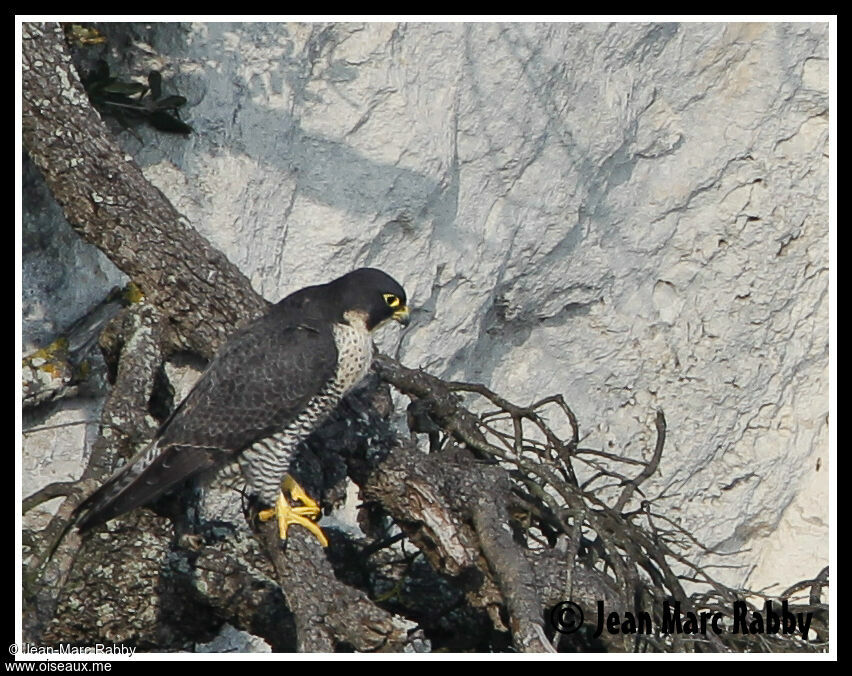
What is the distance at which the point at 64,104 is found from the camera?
315cm

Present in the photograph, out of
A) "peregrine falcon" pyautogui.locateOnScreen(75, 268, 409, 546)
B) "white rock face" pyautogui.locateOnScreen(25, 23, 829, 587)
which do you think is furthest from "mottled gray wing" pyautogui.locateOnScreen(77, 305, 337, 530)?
"white rock face" pyautogui.locateOnScreen(25, 23, 829, 587)

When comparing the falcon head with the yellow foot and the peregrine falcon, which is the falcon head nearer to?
the peregrine falcon

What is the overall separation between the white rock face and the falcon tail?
1075 mm

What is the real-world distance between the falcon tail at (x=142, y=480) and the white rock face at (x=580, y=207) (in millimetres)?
1075

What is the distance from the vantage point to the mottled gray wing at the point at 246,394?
3021 millimetres

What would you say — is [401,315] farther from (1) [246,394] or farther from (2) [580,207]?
(2) [580,207]

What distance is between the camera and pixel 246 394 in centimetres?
307

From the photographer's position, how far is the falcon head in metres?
3.23

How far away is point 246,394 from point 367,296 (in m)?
0.46

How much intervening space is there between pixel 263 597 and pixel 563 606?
0.86 m

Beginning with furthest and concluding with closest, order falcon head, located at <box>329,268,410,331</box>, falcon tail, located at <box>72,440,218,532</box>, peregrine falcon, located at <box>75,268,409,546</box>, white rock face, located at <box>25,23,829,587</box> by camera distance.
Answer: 1. white rock face, located at <box>25,23,829,587</box>
2. falcon head, located at <box>329,268,410,331</box>
3. peregrine falcon, located at <box>75,268,409,546</box>
4. falcon tail, located at <box>72,440,218,532</box>

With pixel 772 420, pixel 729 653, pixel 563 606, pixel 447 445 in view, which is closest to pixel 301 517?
pixel 447 445

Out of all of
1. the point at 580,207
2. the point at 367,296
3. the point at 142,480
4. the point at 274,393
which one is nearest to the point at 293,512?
the point at 274,393

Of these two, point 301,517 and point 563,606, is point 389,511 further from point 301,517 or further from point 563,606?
point 563,606
